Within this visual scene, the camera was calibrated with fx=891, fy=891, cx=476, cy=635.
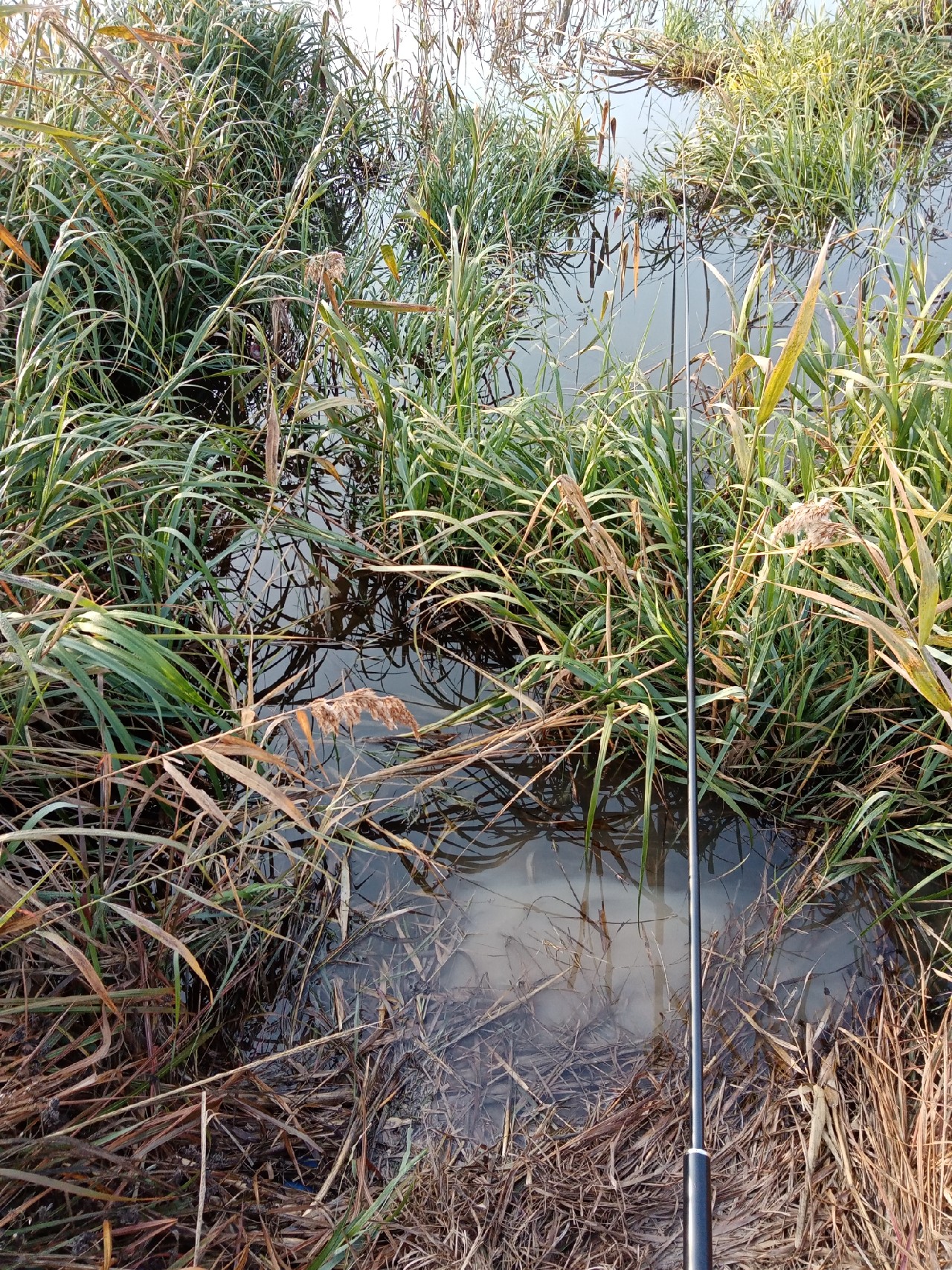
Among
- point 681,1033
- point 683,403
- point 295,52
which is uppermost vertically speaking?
point 295,52

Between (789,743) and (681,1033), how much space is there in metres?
0.59

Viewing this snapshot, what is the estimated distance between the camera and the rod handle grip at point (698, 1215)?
64cm

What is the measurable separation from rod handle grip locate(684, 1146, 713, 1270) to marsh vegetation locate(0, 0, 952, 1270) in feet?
1.60

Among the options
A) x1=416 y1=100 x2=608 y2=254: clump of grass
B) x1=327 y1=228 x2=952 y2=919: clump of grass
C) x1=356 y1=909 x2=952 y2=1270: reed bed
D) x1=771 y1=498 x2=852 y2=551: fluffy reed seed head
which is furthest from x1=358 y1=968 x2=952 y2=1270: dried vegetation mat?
x1=416 y1=100 x2=608 y2=254: clump of grass

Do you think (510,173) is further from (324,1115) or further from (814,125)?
(324,1115)

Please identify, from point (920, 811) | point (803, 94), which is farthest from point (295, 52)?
point (920, 811)

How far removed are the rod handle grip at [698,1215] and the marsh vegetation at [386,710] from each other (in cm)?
49

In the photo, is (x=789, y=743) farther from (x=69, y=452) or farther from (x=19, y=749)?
(x=69, y=452)

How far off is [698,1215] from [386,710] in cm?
51

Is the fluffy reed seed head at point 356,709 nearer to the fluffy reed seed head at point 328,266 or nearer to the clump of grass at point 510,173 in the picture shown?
the fluffy reed seed head at point 328,266

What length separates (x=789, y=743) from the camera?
5.73ft

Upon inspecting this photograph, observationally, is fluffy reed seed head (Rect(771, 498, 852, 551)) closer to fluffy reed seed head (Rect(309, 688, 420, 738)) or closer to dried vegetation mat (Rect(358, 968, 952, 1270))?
fluffy reed seed head (Rect(309, 688, 420, 738))

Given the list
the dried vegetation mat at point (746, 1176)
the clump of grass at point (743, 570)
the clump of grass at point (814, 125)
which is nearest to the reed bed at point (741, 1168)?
the dried vegetation mat at point (746, 1176)

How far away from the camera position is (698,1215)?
67 centimetres
